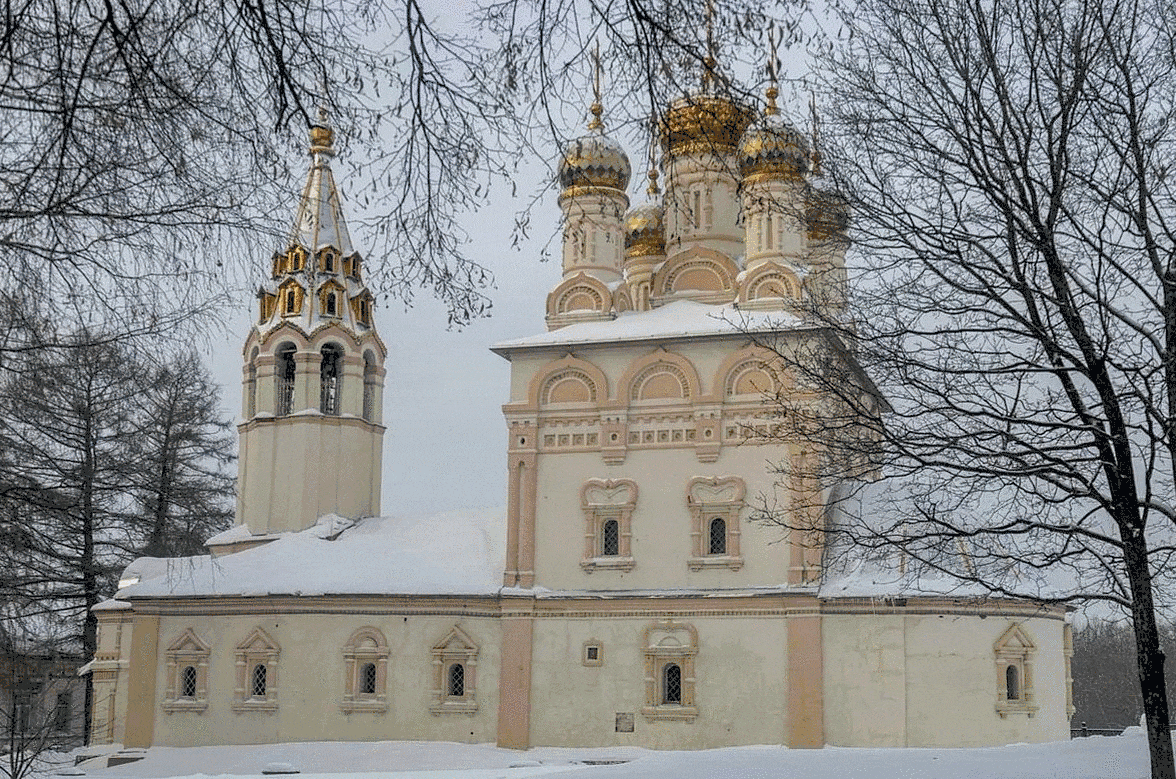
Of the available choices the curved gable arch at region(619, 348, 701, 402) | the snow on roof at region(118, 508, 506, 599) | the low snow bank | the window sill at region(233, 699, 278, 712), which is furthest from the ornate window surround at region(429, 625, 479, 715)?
the low snow bank

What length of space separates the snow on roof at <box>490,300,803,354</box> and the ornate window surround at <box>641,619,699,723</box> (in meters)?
3.96

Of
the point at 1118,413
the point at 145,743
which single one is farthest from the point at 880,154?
the point at 145,743

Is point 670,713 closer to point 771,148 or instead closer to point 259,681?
point 259,681

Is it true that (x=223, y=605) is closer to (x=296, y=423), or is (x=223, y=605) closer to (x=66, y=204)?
(x=296, y=423)

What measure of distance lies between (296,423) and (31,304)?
55.9ft

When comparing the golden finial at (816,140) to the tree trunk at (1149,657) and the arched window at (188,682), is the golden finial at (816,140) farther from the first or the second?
the arched window at (188,682)

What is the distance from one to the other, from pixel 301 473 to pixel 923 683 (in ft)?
33.4

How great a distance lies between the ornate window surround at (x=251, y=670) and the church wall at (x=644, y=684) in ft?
12.3

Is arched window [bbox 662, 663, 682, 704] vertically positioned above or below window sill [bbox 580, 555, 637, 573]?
below

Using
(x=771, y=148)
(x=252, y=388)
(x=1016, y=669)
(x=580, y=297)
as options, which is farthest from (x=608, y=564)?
(x=771, y=148)

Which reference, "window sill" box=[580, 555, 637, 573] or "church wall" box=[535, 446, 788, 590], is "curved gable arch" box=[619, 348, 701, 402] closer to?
"church wall" box=[535, 446, 788, 590]

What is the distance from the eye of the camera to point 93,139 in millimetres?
5266

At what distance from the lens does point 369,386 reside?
23.7 metres

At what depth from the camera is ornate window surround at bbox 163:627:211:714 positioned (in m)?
20.3
